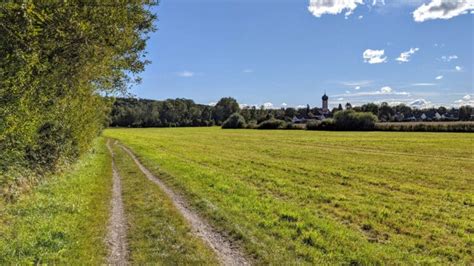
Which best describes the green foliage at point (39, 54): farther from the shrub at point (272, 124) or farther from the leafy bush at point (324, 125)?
the shrub at point (272, 124)

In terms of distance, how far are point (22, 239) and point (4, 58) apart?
13.2 feet

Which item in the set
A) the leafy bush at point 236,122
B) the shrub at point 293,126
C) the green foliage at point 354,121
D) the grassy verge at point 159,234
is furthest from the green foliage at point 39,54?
the leafy bush at point 236,122

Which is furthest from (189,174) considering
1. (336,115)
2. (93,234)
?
(336,115)

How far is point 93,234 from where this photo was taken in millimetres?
9078

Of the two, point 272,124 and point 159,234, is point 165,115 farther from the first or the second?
point 159,234

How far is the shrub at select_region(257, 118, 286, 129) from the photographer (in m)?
129

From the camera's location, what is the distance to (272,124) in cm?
13062

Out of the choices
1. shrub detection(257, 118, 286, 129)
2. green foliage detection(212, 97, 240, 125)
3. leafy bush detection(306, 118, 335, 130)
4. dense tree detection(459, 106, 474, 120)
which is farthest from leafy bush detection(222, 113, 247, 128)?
dense tree detection(459, 106, 474, 120)

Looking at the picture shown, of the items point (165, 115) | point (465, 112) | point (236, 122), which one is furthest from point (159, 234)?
point (465, 112)

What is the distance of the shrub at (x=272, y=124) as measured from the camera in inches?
5079

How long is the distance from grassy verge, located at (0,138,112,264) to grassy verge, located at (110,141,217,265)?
30.1 inches

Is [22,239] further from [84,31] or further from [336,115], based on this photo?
[336,115]

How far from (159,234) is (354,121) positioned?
4096 inches

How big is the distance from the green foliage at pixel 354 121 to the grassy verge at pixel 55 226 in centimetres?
10009
